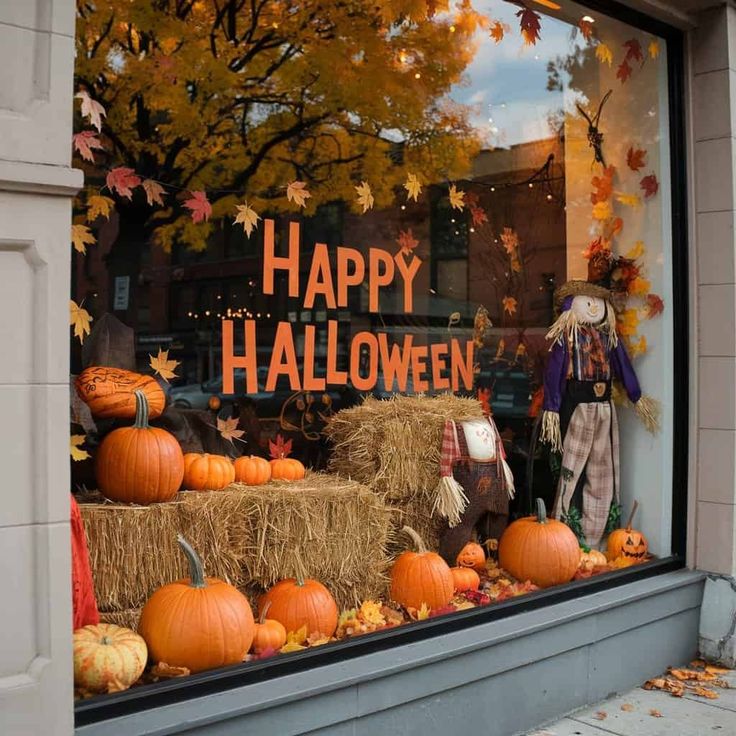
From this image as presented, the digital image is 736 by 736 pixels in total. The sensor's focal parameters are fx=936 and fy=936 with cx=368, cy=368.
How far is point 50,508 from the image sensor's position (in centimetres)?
288

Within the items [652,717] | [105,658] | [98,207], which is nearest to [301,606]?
[105,658]

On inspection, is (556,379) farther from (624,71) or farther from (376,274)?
(624,71)

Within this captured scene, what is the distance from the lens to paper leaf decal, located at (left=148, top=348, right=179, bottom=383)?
4.75 metres

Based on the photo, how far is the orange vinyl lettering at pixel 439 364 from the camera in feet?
19.5

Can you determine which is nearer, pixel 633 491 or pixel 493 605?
pixel 493 605

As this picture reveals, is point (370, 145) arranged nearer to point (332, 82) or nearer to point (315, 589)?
point (332, 82)

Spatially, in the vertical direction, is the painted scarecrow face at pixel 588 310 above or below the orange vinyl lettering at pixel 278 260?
below

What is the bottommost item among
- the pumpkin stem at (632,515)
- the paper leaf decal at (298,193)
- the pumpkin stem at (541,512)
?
the pumpkin stem at (632,515)

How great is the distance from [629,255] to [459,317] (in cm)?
116

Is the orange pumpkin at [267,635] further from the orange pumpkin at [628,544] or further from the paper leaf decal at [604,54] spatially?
the paper leaf decal at [604,54]

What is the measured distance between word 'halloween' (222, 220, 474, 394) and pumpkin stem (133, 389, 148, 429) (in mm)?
827

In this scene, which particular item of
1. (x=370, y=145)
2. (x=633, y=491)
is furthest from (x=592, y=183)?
(x=633, y=491)

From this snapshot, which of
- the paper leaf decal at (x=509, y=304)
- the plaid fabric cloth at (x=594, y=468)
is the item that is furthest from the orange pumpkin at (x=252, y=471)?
the paper leaf decal at (x=509, y=304)

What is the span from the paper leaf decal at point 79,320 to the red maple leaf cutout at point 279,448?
1.26 m
